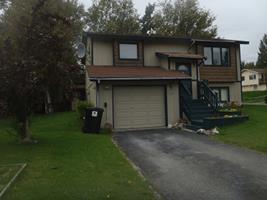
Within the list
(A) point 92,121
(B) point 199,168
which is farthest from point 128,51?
(B) point 199,168

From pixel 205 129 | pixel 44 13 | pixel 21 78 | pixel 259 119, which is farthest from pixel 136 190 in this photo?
pixel 259 119

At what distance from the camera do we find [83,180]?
8156mm

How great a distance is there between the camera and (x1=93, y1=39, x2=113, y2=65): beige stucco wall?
2373 cm

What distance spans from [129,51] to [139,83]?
14.7ft

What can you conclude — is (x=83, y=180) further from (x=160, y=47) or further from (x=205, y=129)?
(x=160, y=47)

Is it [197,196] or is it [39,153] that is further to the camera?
[39,153]

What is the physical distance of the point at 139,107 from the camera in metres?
20.6

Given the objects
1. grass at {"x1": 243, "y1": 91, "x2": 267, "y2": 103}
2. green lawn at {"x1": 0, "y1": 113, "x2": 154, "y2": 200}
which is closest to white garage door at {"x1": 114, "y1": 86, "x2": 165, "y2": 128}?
green lawn at {"x1": 0, "y1": 113, "x2": 154, "y2": 200}

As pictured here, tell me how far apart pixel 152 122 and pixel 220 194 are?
13.7 m

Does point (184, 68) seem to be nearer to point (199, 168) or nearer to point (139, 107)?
point (139, 107)

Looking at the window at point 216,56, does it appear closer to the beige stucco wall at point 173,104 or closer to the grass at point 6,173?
the beige stucco wall at point 173,104

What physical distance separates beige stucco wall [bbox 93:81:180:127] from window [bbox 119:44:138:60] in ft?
13.7

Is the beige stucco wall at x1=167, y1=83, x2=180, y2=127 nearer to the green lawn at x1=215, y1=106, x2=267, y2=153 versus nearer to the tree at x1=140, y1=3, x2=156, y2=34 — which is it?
the green lawn at x1=215, y1=106, x2=267, y2=153

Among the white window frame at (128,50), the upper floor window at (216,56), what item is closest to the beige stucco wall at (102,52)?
the white window frame at (128,50)
